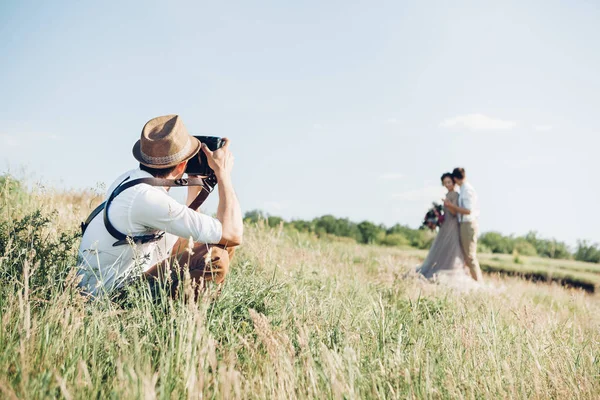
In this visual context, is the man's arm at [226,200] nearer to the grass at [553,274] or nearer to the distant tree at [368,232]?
the grass at [553,274]

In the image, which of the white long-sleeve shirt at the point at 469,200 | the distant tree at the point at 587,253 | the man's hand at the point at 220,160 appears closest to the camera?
the man's hand at the point at 220,160

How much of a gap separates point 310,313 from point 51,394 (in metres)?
1.68

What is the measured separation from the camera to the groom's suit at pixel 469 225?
31.0 ft

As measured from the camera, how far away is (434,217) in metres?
10.8

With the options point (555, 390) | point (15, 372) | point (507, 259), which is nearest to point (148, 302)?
point (15, 372)

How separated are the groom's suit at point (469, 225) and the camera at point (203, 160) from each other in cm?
705

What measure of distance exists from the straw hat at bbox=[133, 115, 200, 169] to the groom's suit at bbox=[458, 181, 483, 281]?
7310mm

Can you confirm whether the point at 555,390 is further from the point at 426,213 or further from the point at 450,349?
the point at 426,213

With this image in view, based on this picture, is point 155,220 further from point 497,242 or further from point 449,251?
point 497,242

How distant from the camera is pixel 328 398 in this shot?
7.18ft

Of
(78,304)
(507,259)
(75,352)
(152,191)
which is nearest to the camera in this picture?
(75,352)

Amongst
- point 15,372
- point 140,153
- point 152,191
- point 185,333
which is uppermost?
point 140,153

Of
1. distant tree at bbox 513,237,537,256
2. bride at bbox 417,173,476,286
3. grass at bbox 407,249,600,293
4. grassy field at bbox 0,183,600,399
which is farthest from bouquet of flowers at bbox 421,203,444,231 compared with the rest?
distant tree at bbox 513,237,537,256

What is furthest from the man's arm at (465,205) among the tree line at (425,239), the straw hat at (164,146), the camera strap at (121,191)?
the tree line at (425,239)
